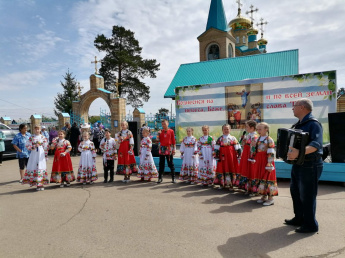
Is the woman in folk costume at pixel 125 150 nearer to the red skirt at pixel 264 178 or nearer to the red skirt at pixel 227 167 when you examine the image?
the red skirt at pixel 227 167

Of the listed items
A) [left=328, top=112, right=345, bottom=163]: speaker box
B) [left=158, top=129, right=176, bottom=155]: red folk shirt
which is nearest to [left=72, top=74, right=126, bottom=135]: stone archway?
[left=158, top=129, right=176, bottom=155]: red folk shirt

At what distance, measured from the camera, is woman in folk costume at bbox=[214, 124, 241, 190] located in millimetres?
5797

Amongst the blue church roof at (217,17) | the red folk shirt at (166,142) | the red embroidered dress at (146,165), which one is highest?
the blue church roof at (217,17)

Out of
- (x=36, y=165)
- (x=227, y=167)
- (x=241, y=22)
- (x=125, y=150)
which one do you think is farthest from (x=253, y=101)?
(x=241, y=22)

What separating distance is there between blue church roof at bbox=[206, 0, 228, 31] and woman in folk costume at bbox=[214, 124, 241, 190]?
23616 mm

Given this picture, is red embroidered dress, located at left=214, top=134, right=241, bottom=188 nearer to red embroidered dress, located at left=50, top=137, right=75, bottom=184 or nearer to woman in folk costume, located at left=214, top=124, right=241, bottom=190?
woman in folk costume, located at left=214, top=124, right=241, bottom=190

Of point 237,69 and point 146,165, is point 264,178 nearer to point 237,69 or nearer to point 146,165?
point 146,165

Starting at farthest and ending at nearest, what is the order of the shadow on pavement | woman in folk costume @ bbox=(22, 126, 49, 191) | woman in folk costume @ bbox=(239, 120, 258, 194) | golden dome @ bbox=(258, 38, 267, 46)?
golden dome @ bbox=(258, 38, 267, 46) < woman in folk costume @ bbox=(22, 126, 49, 191) < woman in folk costume @ bbox=(239, 120, 258, 194) < the shadow on pavement

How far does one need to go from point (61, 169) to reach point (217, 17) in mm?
26087

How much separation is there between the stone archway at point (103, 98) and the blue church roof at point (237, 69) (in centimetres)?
366

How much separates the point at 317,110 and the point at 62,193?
7.34 m

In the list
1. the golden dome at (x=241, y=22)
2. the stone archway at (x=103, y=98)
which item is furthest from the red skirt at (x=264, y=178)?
the golden dome at (x=241, y=22)

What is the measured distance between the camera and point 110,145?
6.84 metres

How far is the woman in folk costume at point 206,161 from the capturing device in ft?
20.5
